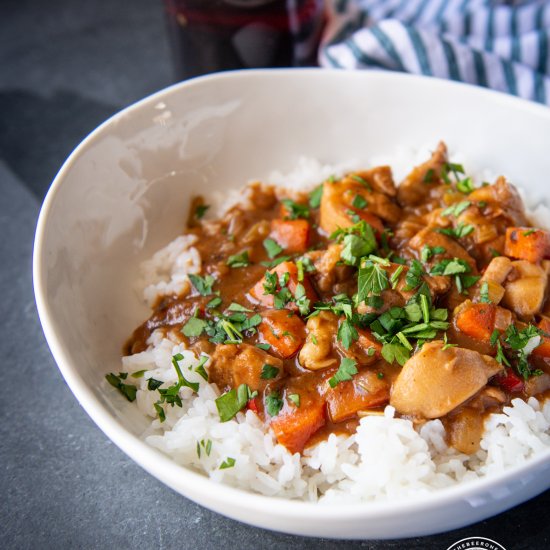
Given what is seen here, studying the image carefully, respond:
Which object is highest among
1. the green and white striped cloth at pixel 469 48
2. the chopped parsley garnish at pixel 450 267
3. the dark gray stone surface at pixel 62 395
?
the green and white striped cloth at pixel 469 48

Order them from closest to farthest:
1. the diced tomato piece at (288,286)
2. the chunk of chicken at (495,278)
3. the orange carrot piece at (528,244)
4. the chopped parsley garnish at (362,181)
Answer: the chunk of chicken at (495,278) < the diced tomato piece at (288,286) < the orange carrot piece at (528,244) < the chopped parsley garnish at (362,181)

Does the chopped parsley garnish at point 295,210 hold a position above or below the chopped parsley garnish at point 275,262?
above

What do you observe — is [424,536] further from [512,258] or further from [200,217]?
[200,217]

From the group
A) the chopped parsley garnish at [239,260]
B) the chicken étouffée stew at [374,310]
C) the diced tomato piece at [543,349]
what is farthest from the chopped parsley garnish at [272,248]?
the diced tomato piece at [543,349]

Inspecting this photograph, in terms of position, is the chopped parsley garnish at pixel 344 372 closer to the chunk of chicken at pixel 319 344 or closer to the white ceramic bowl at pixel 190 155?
the chunk of chicken at pixel 319 344

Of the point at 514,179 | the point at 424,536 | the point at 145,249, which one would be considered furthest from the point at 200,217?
the point at 424,536

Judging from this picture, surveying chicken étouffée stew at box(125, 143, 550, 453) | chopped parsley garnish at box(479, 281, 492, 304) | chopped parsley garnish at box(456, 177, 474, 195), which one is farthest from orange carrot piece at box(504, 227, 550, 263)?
chopped parsley garnish at box(456, 177, 474, 195)

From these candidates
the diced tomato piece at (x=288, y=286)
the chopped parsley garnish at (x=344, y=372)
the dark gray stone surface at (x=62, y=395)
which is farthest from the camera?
the diced tomato piece at (x=288, y=286)
